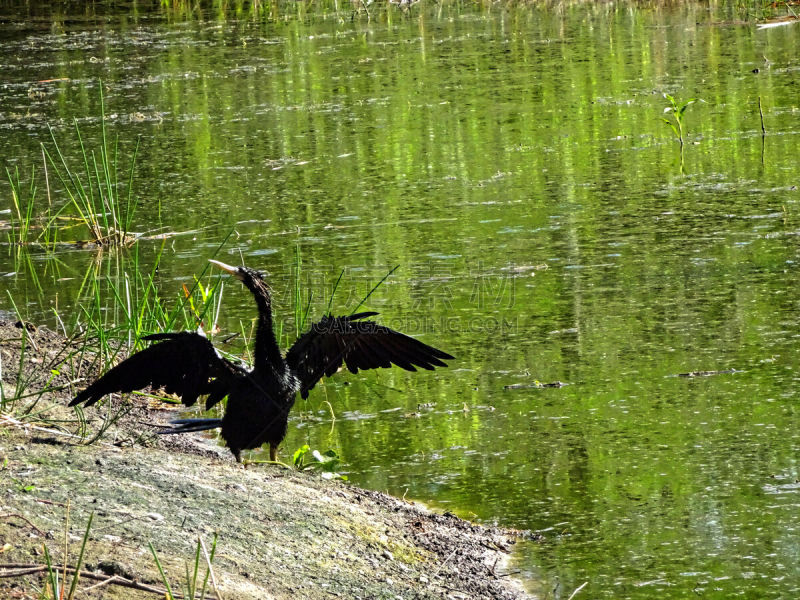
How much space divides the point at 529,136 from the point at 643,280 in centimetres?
365

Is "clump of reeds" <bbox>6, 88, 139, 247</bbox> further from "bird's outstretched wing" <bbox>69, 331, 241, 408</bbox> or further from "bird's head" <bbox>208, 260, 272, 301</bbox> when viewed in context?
"bird's outstretched wing" <bbox>69, 331, 241, 408</bbox>

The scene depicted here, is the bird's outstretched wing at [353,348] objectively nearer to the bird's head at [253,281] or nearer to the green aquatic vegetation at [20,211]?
the bird's head at [253,281]

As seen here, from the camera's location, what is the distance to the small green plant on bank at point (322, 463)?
4609 mm

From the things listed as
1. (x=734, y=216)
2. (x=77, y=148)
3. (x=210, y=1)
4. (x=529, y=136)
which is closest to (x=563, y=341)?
(x=734, y=216)

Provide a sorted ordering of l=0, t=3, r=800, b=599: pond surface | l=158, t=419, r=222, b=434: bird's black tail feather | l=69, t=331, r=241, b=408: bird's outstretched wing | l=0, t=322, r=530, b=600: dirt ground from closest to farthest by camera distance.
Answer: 1. l=0, t=322, r=530, b=600: dirt ground
2. l=0, t=3, r=800, b=599: pond surface
3. l=69, t=331, r=241, b=408: bird's outstretched wing
4. l=158, t=419, r=222, b=434: bird's black tail feather

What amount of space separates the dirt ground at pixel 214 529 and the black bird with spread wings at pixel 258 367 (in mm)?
155

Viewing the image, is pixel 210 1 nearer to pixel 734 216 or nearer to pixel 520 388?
pixel 734 216

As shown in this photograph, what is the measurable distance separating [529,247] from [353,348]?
106 inches

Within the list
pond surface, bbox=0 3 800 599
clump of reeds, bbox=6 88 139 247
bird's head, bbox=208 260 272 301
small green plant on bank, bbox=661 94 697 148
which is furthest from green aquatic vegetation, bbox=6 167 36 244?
small green plant on bank, bbox=661 94 697 148

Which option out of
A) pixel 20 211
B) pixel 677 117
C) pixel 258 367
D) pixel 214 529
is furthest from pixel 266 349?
pixel 677 117

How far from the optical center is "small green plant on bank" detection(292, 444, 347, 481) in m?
4.61

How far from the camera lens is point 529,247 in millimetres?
7137

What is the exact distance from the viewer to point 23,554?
3.17 m

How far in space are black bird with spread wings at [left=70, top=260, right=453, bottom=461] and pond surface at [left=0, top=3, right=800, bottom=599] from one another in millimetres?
427
